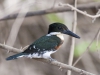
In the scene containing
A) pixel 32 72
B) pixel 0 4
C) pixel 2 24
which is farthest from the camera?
pixel 32 72

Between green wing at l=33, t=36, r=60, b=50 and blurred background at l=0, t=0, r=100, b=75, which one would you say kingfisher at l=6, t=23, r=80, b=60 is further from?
blurred background at l=0, t=0, r=100, b=75

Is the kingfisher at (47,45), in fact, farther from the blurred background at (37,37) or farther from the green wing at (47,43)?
the blurred background at (37,37)

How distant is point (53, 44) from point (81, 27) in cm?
222

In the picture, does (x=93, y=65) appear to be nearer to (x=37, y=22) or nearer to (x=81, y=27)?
(x=81, y=27)

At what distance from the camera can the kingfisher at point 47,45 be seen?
2.39 metres

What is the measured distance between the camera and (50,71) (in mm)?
4539

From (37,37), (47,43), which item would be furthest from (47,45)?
(37,37)

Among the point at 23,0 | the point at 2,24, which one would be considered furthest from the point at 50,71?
the point at 23,0

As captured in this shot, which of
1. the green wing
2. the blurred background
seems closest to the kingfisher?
the green wing

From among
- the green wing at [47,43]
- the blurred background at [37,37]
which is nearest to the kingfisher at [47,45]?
the green wing at [47,43]

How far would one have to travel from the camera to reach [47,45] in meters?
2.48

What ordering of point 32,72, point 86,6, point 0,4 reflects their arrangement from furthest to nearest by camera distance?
point 32,72, point 0,4, point 86,6

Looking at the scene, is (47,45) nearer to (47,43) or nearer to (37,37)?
(47,43)

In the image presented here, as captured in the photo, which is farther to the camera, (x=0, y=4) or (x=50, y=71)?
(x=50, y=71)
